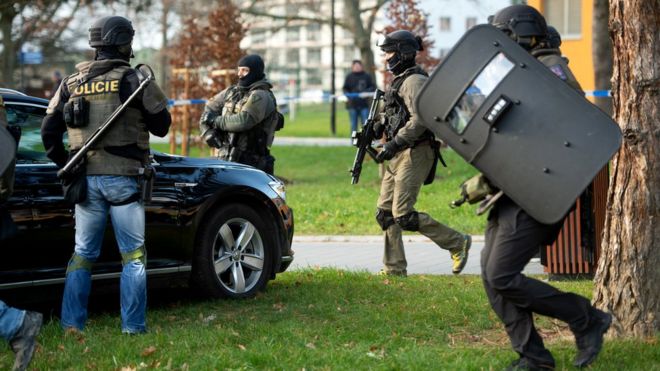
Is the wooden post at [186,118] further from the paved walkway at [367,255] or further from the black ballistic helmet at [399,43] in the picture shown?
the black ballistic helmet at [399,43]

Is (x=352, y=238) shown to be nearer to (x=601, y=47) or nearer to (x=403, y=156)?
(x=403, y=156)

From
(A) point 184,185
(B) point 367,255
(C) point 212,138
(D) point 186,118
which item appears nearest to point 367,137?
(C) point 212,138

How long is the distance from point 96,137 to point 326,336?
180cm

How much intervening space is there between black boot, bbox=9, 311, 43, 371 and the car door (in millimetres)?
1129

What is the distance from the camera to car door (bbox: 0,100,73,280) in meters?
6.86

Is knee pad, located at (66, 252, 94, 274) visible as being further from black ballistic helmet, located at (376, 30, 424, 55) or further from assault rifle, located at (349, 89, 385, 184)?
black ballistic helmet, located at (376, 30, 424, 55)

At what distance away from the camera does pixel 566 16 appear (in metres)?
30.7

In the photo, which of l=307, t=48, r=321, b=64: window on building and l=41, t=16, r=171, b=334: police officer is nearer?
l=41, t=16, r=171, b=334: police officer

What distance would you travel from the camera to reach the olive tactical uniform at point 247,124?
9.68 m

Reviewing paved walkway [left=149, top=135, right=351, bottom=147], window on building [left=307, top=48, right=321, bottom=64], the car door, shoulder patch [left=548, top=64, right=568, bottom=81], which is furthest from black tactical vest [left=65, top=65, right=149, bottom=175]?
window on building [left=307, top=48, right=321, bottom=64]

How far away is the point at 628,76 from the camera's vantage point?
621cm

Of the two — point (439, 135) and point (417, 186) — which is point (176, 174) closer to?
point (417, 186)

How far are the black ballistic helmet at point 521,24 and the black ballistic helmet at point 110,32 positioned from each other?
235cm

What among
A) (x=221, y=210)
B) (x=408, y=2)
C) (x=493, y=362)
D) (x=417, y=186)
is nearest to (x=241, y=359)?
(x=493, y=362)
